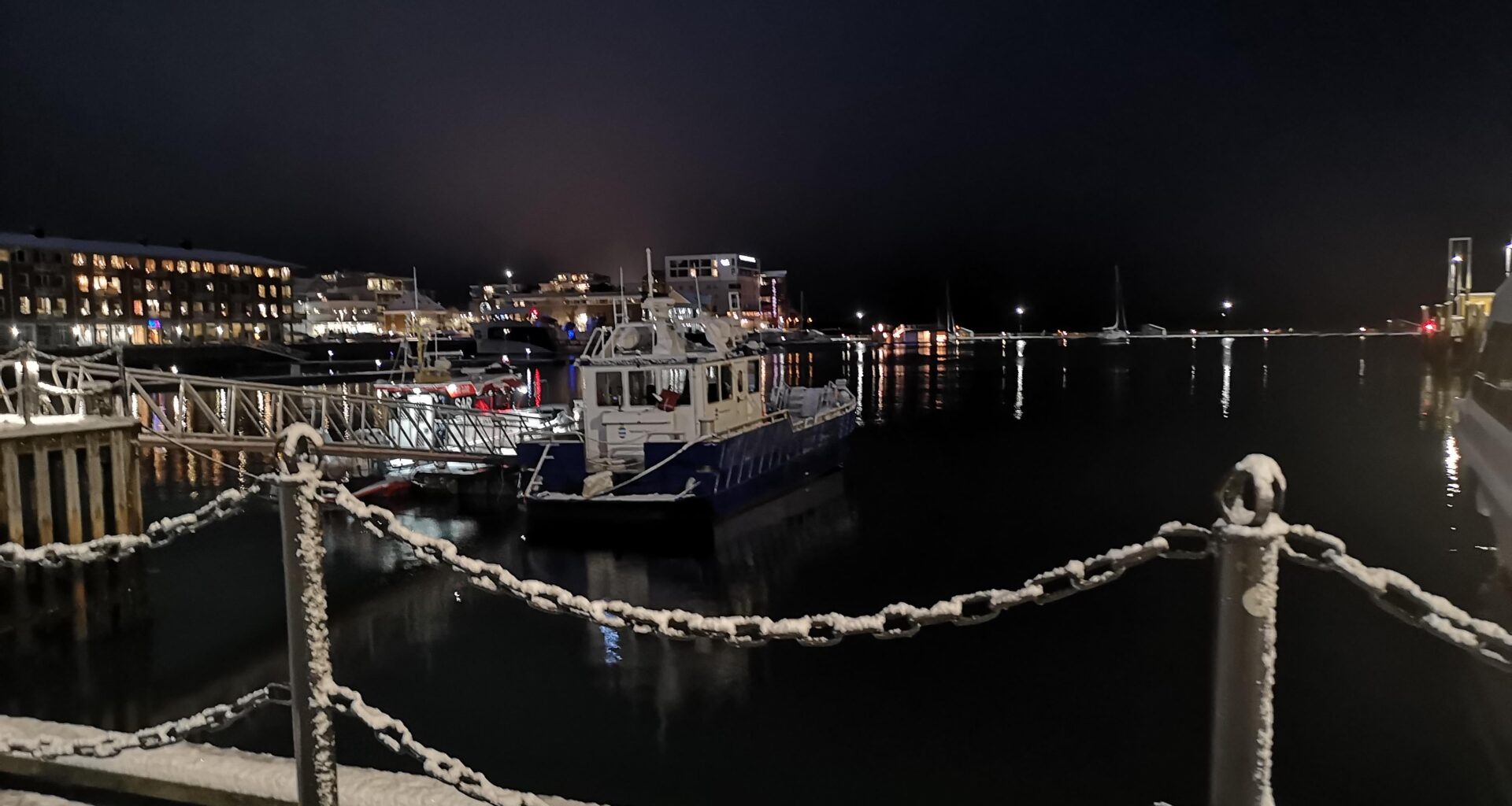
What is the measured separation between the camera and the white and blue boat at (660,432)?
17.4m

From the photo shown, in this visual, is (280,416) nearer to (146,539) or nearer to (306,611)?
(146,539)

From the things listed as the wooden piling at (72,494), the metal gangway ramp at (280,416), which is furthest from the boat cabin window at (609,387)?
the wooden piling at (72,494)

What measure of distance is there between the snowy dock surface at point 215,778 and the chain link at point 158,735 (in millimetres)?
200

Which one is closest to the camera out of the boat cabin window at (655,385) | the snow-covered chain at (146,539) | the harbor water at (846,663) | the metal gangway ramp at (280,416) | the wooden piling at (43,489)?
the snow-covered chain at (146,539)

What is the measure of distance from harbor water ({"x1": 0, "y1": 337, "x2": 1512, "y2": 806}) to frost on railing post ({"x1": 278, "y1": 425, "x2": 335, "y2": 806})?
5.42m

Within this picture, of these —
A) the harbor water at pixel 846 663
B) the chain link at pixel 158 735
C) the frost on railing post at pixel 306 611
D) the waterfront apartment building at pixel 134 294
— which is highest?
the waterfront apartment building at pixel 134 294

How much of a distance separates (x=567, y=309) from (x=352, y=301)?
27843 mm

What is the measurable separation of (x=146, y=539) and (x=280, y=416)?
54.0ft

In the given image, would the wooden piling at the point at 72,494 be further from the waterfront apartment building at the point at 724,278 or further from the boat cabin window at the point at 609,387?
the waterfront apartment building at the point at 724,278

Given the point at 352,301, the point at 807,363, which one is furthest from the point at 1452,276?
the point at 352,301

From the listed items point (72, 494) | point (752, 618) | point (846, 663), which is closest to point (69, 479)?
point (72, 494)

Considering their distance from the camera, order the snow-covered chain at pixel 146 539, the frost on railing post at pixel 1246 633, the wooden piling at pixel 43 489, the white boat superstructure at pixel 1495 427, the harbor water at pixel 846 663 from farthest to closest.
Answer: the white boat superstructure at pixel 1495 427 < the wooden piling at pixel 43 489 < the harbor water at pixel 846 663 < the snow-covered chain at pixel 146 539 < the frost on railing post at pixel 1246 633

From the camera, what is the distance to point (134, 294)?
2820 inches

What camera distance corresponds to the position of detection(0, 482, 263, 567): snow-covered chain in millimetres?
3785
